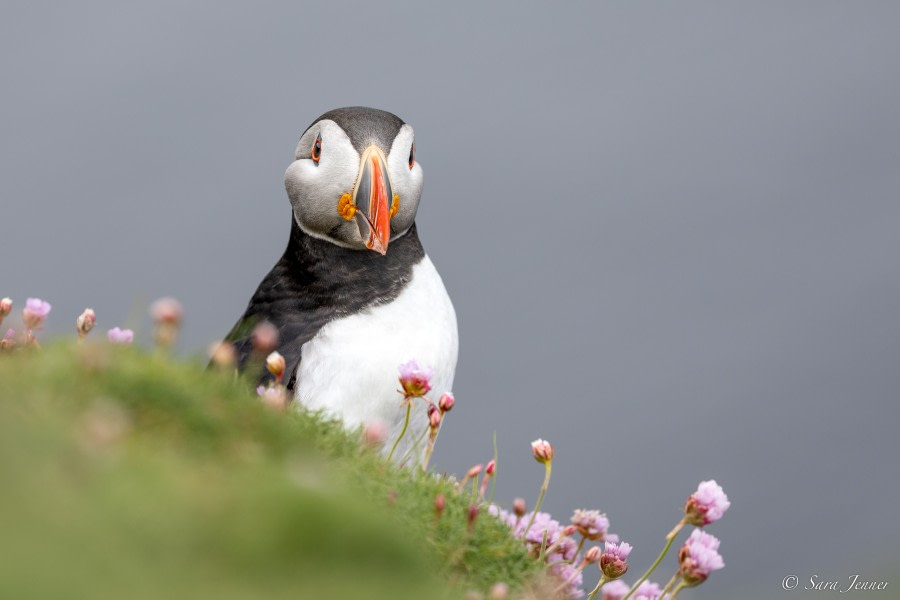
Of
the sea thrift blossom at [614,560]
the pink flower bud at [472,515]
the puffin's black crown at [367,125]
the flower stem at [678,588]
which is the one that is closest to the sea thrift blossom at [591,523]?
the sea thrift blossom at [614,560]

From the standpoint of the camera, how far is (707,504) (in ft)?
16.7

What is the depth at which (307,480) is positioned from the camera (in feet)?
11.6

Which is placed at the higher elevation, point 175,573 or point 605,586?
point 175,573

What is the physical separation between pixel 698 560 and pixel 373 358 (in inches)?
104

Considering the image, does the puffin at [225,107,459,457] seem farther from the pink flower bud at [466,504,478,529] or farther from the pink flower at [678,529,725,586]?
the pink flower at [678,529,725,586]

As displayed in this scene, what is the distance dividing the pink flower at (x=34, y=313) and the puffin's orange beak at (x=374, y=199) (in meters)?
1.95

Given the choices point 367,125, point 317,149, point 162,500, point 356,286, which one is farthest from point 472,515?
point 317,149

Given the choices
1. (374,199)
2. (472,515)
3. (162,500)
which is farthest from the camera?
(374,199)

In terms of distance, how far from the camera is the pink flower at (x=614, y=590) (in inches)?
213

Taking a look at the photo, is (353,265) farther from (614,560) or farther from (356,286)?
(614,560)

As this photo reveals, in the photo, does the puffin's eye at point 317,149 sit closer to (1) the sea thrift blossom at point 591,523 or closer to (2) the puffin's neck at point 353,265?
(2) the puffin's neck at point 353,265

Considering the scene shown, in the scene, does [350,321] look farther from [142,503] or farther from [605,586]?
[142,503]

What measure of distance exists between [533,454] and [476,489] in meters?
0.34

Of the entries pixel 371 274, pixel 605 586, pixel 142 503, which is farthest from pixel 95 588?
pixel 371 274
